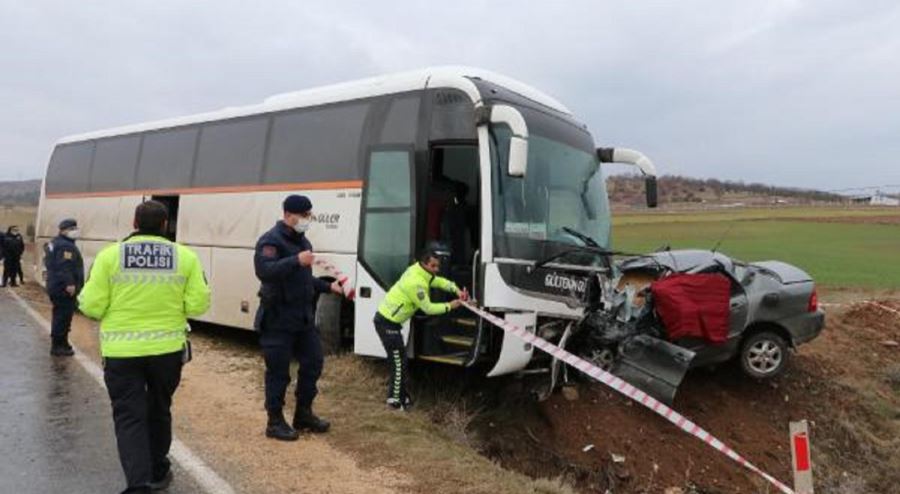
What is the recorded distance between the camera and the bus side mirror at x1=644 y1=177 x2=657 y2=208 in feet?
29.2

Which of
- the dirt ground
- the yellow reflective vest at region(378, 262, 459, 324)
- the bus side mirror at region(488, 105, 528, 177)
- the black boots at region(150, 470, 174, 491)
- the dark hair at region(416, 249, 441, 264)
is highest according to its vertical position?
the bus side mirror at region(488, 105, 528, 177)

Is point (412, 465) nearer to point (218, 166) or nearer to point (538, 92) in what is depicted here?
point (538, 92)

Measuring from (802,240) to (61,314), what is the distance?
38013 millimetres

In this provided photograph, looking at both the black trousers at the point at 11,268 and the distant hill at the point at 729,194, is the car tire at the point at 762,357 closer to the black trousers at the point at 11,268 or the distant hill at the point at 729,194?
the black trousers at the point at 11,268

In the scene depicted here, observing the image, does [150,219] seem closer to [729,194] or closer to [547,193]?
[547,193]

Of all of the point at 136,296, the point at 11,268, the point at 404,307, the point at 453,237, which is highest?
the point at 453,237

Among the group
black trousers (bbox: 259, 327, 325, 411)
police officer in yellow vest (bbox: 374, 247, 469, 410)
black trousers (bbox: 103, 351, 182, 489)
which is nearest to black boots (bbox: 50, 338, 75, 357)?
police officer in yellow vest (bbox: 374, 247, 469, 410)

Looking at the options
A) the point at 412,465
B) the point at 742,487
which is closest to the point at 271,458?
the point at 412,465

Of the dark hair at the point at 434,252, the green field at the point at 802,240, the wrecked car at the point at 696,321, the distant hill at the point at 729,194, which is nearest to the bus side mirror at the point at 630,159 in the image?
the wrecked car at the point at 696,321

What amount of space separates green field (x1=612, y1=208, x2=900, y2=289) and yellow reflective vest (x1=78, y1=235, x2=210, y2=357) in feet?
67.8

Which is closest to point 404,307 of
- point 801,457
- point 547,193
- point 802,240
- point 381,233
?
point 381,233

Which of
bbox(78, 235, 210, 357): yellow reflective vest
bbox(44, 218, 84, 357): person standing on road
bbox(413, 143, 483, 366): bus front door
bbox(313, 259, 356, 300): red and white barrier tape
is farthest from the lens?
bbox(44, 218, 84, 357): person standing on road

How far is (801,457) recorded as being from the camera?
552cm

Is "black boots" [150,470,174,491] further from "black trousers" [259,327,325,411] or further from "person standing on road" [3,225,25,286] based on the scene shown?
"person standing on road" [3,225,25,286]
